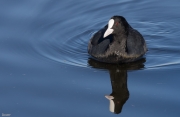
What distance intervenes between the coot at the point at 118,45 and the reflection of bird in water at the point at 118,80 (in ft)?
0.45

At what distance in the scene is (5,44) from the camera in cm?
1048

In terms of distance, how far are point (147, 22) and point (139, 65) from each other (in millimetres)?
1961

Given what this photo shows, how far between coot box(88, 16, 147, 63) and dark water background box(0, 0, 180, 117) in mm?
169

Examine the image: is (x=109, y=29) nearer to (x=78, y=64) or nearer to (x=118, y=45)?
(x=118, y=45)

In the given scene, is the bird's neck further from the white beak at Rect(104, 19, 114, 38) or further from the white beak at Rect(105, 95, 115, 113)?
the white beak at Rect(105, 95, 115, 113)

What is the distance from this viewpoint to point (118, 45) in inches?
398

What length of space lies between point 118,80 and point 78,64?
32.4 inches

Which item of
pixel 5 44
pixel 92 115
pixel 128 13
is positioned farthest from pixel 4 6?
pixel 92 115

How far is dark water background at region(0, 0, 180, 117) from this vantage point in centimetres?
842

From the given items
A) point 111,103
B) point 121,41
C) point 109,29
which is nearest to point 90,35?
point 121,41

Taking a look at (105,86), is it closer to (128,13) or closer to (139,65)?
(139,65)

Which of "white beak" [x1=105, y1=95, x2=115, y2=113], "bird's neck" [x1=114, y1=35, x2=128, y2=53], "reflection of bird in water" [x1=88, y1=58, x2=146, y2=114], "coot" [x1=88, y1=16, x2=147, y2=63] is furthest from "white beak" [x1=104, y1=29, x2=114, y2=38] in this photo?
"white beak" [x1=105, y1=95, x2=115, y2=113]

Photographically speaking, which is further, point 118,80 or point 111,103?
point 118,80

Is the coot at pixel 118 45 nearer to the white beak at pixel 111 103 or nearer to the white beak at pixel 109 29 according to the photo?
the white beak at pixel 109 29
